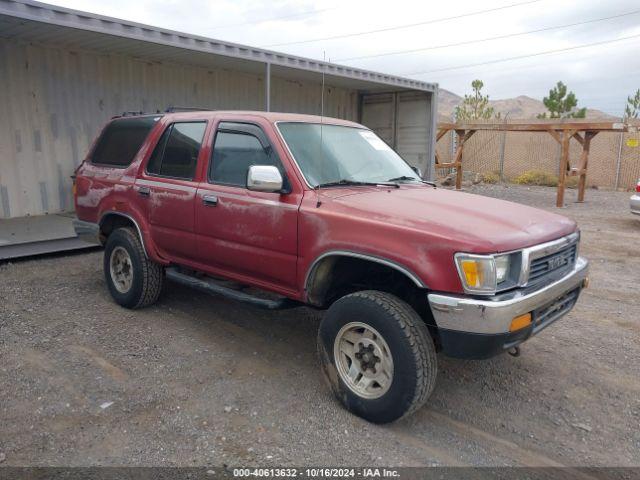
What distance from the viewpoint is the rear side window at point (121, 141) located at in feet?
16.9

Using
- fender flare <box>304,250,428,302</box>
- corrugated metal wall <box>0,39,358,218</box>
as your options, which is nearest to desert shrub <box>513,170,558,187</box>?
corrugated metal wall <box>0,39,358,218</box>

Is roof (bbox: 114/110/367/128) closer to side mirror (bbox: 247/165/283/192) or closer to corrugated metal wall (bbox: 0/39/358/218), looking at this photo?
side mirror (bbox: 247/165/283/192)

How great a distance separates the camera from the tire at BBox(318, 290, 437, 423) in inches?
119

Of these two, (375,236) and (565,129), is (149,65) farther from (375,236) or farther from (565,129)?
(565,129)

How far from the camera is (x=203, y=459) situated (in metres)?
2.89

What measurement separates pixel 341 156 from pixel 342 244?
1082 millimetres

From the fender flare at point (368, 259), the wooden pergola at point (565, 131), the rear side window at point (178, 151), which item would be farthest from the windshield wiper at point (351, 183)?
the wooden pergola at point (565, 131)

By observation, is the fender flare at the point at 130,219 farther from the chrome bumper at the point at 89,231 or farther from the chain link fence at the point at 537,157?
the chain link fence at the point at 537,157

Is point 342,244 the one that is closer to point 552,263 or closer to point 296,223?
point 296,223

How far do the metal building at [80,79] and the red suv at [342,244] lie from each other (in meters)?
3.71

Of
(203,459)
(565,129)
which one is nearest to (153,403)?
(203,459)

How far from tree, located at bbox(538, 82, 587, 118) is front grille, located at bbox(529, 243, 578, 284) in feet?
97.4

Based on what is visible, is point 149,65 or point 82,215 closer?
point 82,215

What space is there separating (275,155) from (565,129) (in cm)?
1312
